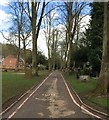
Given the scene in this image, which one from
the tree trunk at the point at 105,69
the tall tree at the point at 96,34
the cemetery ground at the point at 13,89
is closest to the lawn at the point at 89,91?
Result: the tree trunk at the point at 105,69

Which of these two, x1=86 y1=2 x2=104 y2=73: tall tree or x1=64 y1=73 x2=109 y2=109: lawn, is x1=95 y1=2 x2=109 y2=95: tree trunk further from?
x1=86 y1=2 x2=104 y2=73: tall tree

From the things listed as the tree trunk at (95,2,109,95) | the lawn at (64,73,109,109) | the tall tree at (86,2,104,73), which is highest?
the tall tree at (86,2,104,73)

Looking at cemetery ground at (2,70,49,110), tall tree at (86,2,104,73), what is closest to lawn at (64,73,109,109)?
cemetery ground at (2,70,49,110)

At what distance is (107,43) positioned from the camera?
24016 millimetres

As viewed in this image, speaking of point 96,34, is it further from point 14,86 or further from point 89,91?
point 89,91

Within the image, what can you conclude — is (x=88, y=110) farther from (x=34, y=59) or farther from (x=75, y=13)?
(x=75, y=13)

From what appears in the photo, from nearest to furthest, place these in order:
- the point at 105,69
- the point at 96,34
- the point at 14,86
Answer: the point at 105,69 < the point at 14,86 < the point at 96,34

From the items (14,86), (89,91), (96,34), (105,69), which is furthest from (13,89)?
(96,34)

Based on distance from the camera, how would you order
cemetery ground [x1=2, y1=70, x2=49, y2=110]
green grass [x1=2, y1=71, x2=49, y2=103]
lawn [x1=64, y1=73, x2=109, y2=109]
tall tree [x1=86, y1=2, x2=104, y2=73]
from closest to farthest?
lawn [x1=64, y1=73, x2=109, y2=109], cemetery ground [x1=2, y1=70, x2=49, y2=110], green grass [x1=2, y1=71, x2=49, y2=103], tall tree [x1=86, y1=2, x2=104, y2=73]

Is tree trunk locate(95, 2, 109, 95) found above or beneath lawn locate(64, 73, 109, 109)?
above

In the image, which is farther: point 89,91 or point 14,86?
point 14,86

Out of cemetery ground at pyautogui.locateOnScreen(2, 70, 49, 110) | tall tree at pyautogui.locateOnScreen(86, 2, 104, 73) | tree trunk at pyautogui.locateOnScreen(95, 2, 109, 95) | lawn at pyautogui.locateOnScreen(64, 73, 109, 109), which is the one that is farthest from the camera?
tall tree at pyautogui.locateOnScreen(86, 2, 104, 73)

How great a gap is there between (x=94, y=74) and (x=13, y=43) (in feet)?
112

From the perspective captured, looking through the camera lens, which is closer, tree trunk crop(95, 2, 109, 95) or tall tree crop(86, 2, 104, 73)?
tree trunk crop(95, 2, 109, 95)
